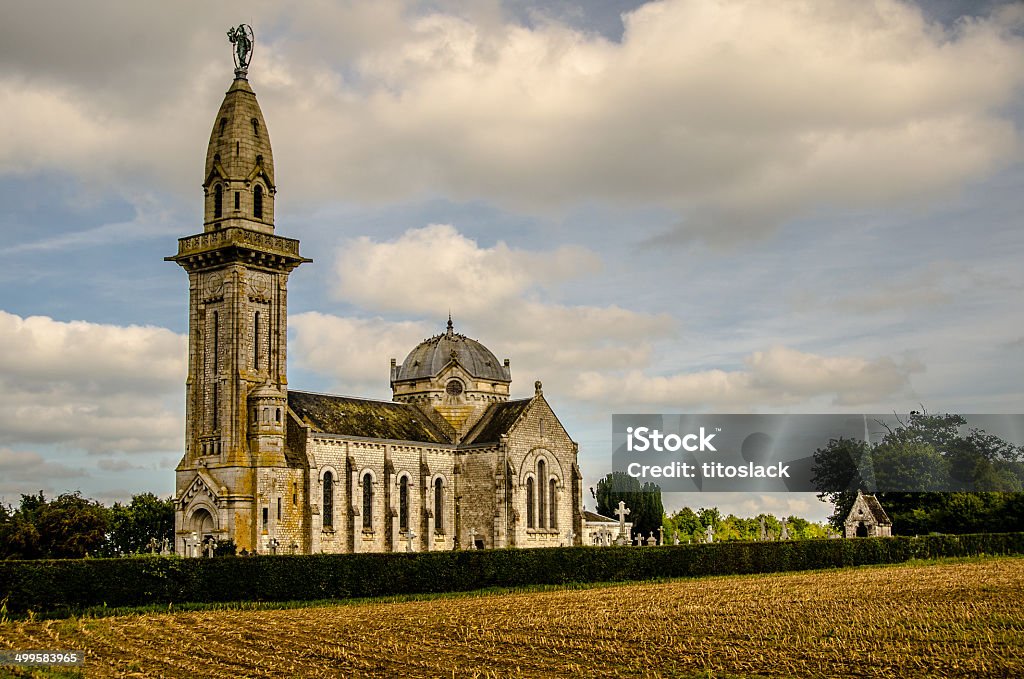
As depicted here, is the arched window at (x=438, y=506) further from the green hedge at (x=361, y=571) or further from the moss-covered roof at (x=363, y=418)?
the green hedge at (x=361, y=571)

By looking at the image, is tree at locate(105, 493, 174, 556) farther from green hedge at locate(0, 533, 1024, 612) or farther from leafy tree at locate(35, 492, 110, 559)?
green hedge at locate(0, 533, 1024, 612)

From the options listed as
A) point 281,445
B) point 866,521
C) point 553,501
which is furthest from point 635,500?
point 281,445

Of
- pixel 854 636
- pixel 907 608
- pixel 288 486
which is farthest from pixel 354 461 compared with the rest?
pixel 854 636

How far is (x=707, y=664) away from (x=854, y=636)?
608 centimetres

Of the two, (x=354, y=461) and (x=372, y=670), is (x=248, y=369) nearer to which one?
(x=354, y=461)

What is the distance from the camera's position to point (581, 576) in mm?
51531

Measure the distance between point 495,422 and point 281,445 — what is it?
17.4 meters

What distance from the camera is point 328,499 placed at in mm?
68250

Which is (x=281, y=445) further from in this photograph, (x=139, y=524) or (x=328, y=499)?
A: (x=139, y=524)

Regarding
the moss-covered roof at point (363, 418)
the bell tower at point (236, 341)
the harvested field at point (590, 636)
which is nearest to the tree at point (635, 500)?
the moss-covered roof at point (363, 418)

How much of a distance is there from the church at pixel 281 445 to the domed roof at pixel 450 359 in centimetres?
513

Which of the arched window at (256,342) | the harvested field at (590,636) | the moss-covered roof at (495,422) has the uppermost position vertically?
the arched window at (256,342)

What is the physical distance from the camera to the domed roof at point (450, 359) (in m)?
81.9

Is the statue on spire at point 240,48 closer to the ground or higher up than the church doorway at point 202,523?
higher up
